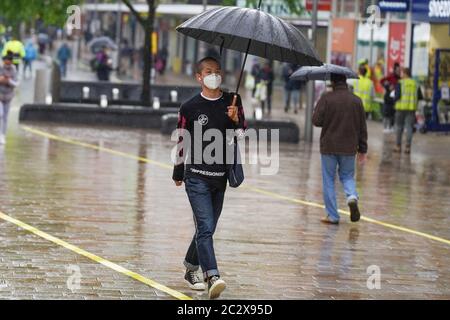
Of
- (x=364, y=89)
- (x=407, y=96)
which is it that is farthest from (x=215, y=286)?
(x=364, y=89)

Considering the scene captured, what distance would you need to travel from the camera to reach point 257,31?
404 inches

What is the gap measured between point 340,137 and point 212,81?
5.07 metres

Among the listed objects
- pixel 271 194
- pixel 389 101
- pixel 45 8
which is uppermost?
pixel 45 8

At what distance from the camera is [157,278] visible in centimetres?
1088

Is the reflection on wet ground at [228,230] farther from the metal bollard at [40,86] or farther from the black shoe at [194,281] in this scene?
the metal bollard at [40,86]

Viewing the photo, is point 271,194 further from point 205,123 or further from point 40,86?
point 40,86

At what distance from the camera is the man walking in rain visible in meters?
10.1

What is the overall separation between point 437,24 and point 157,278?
24.0 meters

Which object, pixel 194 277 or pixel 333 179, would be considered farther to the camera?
pixel 333 179

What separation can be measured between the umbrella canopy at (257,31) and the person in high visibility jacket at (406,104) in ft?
52.1

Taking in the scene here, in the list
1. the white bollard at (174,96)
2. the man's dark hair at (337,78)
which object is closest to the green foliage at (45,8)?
the white bollard at (174,96)

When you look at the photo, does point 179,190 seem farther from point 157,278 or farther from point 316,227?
point 157,278

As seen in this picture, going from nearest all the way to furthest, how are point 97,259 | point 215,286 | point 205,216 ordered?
1. point 215,286
2. point 205,216
3. point 97,259

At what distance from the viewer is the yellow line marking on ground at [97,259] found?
10.3m
